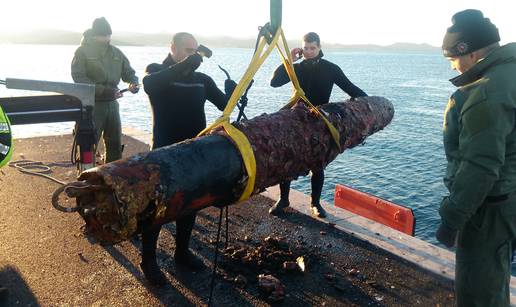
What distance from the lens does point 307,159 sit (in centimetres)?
393

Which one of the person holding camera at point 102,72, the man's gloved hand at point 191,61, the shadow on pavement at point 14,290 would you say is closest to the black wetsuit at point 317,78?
the man's gloved hand at point 191,61

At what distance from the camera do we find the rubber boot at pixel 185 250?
4680 millimetres

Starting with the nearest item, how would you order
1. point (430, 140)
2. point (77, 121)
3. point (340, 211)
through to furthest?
point (77, 121)
point (340, 211)
point (430, 140)

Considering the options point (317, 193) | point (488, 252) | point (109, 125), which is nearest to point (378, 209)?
point (317, 193)

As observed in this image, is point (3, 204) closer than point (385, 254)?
No

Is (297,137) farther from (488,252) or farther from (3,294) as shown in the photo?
(3,294)

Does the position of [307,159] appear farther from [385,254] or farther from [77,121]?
[77,121]

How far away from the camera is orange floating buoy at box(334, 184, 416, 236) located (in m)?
6.61

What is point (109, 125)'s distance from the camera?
21.5 ft

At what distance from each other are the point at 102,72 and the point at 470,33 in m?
4.98

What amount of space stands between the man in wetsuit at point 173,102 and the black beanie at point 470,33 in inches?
87.6

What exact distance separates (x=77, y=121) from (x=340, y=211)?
154 inches

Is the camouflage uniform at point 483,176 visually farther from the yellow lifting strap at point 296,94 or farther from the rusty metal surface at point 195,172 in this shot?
the rusty metal surface at point 195,172

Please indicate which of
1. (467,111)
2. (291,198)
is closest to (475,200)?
(467,111)
